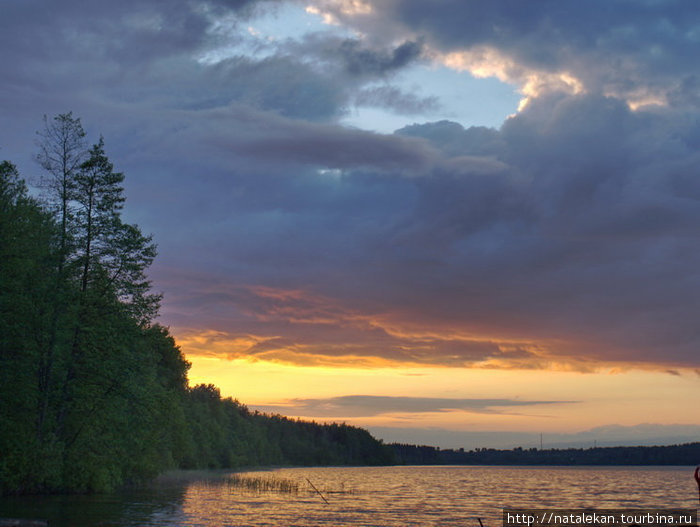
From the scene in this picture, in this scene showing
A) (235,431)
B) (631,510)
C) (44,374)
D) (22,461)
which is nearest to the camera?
(22,461)

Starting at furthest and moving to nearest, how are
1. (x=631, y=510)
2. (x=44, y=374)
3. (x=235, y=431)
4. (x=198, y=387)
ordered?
1. (x=235, y=431)
2. (x=198, y=387)
3. (x=631, y=510)
4. (x=44, y=374)

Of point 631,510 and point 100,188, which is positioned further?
point 631,510

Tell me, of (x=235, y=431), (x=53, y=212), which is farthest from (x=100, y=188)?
(x=235, y=431)

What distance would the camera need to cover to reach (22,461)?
A: 137 ft

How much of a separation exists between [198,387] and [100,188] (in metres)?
140

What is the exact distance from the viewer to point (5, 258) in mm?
42219

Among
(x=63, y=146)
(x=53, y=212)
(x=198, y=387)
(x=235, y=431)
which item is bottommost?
(x=235, y=431)

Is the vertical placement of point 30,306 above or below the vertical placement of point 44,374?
above

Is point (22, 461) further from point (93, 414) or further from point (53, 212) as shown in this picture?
point (53, 212)

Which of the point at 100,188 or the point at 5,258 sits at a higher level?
the point at 100,188

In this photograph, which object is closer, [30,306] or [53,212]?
[30,306]

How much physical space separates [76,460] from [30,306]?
11.3 m

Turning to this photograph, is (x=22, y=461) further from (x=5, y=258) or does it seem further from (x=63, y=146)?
(x=63, y=146)

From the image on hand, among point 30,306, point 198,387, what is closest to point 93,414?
point 30,306
